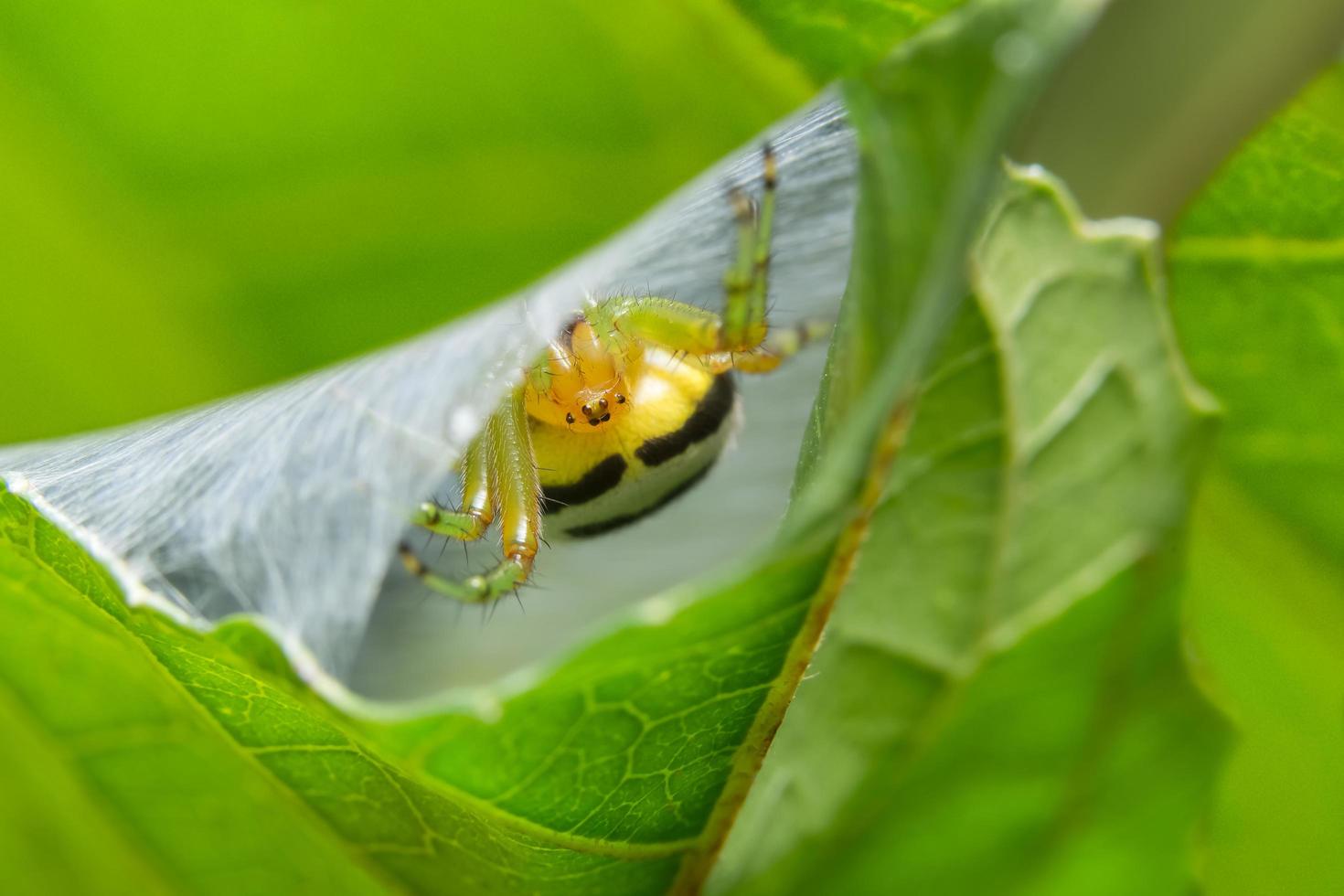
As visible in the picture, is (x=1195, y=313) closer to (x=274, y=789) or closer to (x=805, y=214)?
(x=805, y=214)

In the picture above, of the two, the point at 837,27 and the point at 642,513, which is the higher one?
the point at 837,27

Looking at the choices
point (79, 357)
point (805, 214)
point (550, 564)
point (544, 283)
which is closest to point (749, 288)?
point (805, 214)

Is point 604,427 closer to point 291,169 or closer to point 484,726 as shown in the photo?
point 291,169

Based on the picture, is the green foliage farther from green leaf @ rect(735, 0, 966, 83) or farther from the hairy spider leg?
the hairy spider leg

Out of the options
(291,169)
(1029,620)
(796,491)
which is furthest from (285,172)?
(1029,620)

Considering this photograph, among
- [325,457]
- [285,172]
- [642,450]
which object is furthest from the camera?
[642,450]

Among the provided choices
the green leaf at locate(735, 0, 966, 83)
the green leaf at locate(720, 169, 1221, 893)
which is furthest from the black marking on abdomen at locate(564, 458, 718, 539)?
the green leaf at locate(720, 169, 1221, 893)

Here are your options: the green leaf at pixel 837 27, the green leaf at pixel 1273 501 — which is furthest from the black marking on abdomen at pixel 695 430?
the green leaf at pixel 1273 501
